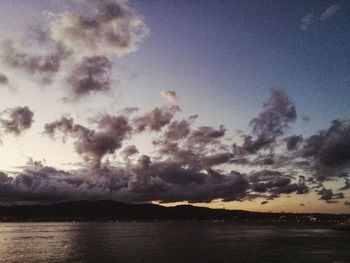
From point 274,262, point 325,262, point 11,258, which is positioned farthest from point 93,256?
point 325,262

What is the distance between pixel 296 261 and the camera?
A: 113 m

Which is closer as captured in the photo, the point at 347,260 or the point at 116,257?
the point at 347,260

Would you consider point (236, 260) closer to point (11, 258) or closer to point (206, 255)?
point (206, 255)

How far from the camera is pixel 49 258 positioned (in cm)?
12150

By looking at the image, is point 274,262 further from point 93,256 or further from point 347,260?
point 93,256

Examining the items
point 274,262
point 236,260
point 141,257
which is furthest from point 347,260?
point 141,257

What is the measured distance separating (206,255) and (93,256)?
116ft

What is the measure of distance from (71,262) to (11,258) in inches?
1041

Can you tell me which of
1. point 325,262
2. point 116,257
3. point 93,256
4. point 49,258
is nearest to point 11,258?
point 49,258

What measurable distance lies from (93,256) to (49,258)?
13163 mm

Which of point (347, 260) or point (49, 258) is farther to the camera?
point (49, 258)

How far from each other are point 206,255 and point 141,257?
20.8 metres

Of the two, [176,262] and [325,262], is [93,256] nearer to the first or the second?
[176,262]

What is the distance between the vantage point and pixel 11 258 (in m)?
124
